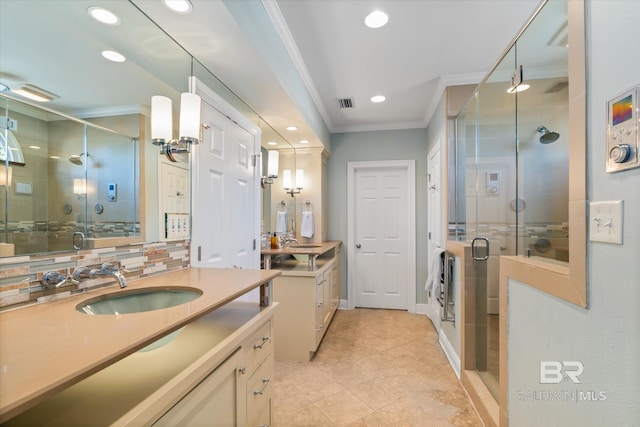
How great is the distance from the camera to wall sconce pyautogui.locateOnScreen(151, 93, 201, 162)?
1362 millimetres

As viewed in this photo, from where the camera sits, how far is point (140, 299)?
1.12 metres

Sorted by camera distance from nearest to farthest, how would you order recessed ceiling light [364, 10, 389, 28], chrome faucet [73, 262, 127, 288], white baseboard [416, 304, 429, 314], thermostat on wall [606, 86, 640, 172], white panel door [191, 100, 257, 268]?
thermostat on wall [606, 86, 640, 172], chrome faucet [73, 262, 127, 288], white panel door [191, 100, 257, 268], recessed ceiling light [364, 10, 389, 28], white baseboard [416, 304, 429, 314]

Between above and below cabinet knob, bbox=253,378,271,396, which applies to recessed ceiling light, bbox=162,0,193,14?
above

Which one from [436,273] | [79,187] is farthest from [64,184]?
[436,273]

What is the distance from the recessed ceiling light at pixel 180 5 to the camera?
3.89 ft

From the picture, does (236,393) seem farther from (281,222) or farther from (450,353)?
(281,222)

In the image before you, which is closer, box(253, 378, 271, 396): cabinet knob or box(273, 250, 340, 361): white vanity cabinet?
box(253, 378, 271, 396): cabinet knob

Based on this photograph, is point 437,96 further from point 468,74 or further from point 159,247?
point 159,247

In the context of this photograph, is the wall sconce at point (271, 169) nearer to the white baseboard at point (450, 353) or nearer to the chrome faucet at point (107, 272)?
the chrome faucet at point (107, 272)

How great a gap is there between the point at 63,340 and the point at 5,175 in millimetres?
564

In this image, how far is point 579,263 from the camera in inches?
35.8

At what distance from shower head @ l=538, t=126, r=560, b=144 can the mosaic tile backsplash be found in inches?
79.4

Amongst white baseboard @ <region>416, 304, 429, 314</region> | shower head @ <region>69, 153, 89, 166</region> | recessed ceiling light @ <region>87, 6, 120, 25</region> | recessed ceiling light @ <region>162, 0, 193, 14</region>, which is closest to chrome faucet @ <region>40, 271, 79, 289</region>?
shower head @ <region>69, 153, 89, 166</region>

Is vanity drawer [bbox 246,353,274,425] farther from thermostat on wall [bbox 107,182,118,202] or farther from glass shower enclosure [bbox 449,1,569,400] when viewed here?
glass shower enclosure [bbox 449,1,569,400]
